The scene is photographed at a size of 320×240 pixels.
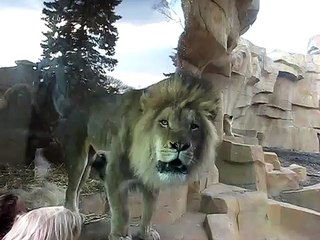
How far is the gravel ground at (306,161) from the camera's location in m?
1.37

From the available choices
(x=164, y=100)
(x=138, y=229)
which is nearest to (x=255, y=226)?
(x=138, y=229)

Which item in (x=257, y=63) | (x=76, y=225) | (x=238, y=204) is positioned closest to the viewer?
(x=76, y=225)

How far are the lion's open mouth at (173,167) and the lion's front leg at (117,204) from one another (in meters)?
0.10

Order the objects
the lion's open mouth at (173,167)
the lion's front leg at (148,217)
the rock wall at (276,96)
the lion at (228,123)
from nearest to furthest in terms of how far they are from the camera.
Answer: the lion's open mouth at (173,167) < the lion's front leg at (148,217) < the lion at (228,123) < the rock wall at (276,96)

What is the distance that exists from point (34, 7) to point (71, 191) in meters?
0.39

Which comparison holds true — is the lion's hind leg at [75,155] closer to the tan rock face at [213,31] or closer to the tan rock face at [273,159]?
the tan rock face at [213,31]

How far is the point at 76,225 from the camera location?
78 cm

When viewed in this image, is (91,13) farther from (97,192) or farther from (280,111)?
(280,111)

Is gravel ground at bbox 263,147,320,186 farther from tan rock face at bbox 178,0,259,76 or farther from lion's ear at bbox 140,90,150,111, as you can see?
lion's ear at bbox 140,90,150,111

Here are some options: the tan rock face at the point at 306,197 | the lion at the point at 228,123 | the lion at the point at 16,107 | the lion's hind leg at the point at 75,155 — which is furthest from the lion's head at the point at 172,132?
the tan rock face at the point at 306,197

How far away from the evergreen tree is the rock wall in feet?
1.85

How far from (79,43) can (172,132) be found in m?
0.28

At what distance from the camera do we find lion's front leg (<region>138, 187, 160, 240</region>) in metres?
0.90

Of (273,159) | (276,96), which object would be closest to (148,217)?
(273,159)
